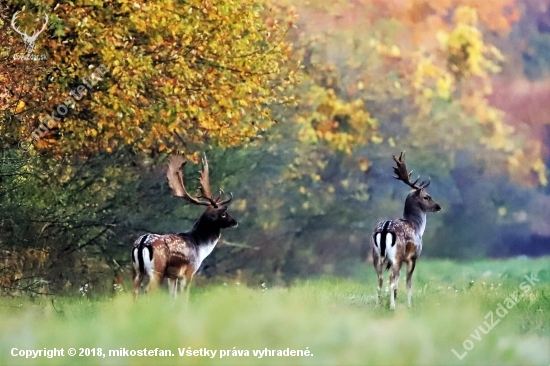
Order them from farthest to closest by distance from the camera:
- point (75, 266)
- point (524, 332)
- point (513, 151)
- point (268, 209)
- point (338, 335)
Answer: point (513, 151) < point (268, 209) < point (75, 266) < point (524, 332) < point (338, 335)

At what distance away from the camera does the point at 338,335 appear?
11.1 meters

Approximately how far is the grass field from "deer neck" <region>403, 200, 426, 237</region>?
3.96 feet

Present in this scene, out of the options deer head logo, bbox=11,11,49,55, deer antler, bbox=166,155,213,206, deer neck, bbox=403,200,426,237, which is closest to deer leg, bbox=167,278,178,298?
deer antler, bbox=166,155,213,206

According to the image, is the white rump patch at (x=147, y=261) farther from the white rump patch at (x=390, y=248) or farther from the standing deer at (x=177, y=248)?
the white rump patch at (x=390, y=248)

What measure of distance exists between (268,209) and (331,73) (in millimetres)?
4427

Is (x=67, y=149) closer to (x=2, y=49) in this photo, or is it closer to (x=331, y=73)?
(x=2, y=49)

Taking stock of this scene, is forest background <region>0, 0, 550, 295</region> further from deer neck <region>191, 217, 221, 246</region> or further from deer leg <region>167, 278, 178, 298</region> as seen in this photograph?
deer leg <region>167, 278, 178, 298</region>

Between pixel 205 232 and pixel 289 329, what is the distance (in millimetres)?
3359

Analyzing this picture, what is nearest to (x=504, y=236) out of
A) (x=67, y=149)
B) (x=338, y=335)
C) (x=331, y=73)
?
(x=331, y=73)

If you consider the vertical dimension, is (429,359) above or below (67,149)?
below

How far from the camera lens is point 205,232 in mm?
14422

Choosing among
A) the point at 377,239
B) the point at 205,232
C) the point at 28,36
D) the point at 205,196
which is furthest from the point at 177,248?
the point at 28,36

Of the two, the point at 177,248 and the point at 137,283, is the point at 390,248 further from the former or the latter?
the point at 137,283

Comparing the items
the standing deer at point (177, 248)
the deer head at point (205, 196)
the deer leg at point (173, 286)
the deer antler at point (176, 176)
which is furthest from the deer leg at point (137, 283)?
the deer antler at point (176, 176)
